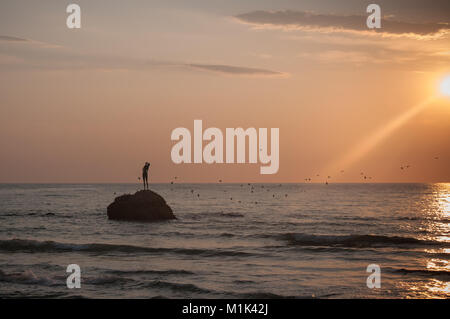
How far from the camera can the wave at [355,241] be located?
3325cm

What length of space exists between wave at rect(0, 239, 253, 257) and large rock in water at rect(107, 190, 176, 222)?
11213 mm

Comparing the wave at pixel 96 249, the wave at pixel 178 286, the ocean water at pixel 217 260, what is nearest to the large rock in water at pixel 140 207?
the ocean water at pixel 217 260

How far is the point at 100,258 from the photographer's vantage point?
86.2 ft

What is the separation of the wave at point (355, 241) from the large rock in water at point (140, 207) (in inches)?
457

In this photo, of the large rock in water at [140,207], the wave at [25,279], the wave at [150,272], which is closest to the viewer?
the wave at [25,279]

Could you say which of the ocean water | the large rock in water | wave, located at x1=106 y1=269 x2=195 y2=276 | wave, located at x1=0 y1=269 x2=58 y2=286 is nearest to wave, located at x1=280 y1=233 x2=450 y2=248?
the ocean water

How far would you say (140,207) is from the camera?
136ft

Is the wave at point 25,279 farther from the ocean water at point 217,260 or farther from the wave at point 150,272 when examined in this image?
the wave at point 150,272

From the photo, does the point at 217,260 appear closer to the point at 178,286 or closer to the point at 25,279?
the point at 178,286

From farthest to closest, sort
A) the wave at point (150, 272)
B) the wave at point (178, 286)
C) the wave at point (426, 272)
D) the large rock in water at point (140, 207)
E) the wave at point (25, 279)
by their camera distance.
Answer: the large rock in water at point (140, 207) → the wave at point (426, 272) → the wave at point (150, 272) → the wave at point (25, 279) → the wave at point (178, 286)

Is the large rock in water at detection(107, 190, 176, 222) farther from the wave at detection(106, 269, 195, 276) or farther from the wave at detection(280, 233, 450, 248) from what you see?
the wave at detection(106, 269, 195, 276)

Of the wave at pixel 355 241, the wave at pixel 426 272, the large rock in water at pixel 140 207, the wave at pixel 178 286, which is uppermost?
the large rock in water at pixel 140 207

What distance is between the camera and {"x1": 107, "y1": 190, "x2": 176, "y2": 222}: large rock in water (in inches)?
1635
